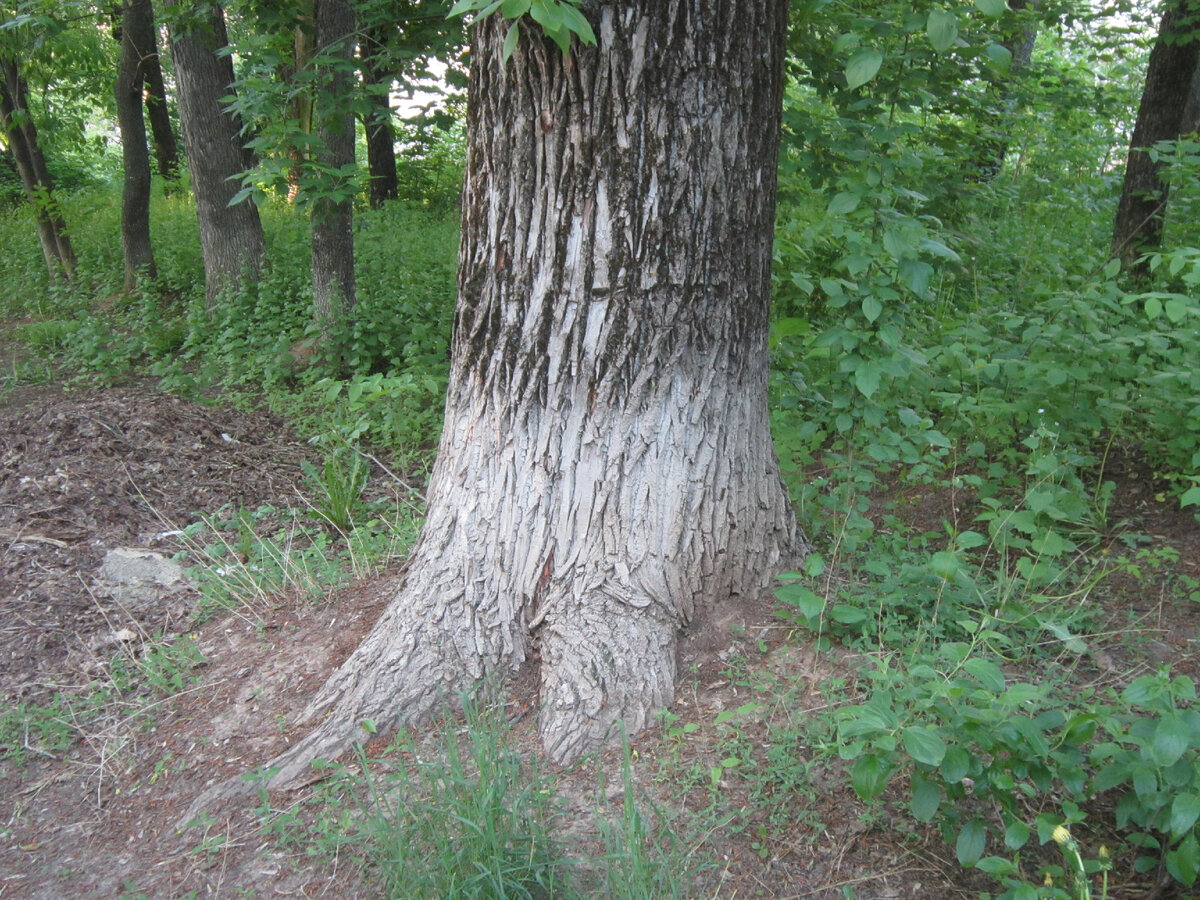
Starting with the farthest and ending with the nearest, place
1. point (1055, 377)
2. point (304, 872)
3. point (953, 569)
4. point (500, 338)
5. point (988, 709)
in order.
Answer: point (1055, 377), point (500, 338), point (953, 569), point (304, 872), point (988, 709)

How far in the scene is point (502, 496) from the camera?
281 cm

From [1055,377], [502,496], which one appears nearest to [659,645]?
[502,496]

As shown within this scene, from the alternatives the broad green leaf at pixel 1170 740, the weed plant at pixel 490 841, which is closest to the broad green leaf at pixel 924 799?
the broad green leaf at pixel 1170 740

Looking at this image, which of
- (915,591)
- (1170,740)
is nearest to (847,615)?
(915,591)

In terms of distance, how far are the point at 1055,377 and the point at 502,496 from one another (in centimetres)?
233

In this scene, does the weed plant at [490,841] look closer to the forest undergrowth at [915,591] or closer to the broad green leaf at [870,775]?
the forest undergrowth at [915,591]

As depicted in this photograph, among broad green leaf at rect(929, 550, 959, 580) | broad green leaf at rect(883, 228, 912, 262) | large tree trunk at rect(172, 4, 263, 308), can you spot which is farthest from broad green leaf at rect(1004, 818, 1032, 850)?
large tree trunk at rect(172, 4, 263, 308)

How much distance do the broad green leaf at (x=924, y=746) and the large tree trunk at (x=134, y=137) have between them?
9.40m

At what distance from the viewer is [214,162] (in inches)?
315

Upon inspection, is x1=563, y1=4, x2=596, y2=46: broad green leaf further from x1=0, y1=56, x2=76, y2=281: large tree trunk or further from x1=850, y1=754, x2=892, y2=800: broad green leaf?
x1=0, y1=56, x2=76, y2=281: large tree trunk

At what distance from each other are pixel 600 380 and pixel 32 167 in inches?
393

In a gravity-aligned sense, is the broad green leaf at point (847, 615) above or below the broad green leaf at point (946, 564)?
below

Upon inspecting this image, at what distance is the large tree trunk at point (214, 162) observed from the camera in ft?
25.7

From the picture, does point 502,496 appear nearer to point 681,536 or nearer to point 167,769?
point 681,536
